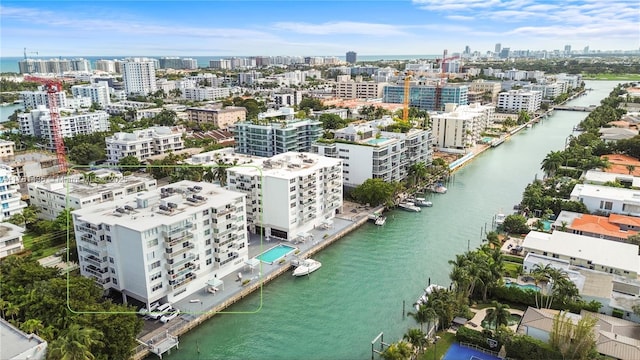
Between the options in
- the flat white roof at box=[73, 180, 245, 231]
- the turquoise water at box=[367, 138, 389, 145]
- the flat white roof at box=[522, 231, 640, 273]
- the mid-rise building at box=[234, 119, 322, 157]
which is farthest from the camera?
the mid-rise building at box=[234, 119, 322, 157]

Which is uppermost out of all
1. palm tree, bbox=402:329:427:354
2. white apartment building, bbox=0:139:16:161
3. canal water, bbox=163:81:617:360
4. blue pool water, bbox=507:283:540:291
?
white apartment building, bbox=0:139:16:161

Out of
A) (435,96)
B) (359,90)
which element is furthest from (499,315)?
(359,90)

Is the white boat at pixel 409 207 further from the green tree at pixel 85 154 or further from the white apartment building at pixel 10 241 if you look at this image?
the green tree at pixel 85 154

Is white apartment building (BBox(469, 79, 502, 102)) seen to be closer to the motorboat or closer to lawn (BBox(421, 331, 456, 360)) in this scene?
the motorboat

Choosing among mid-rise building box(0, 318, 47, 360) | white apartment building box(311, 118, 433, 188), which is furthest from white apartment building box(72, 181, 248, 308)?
white apartment building box(311, 118, 433, 188)

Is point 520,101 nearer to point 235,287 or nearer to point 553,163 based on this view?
point 553,163

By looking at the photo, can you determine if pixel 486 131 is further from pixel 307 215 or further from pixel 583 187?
pixel 307 215
